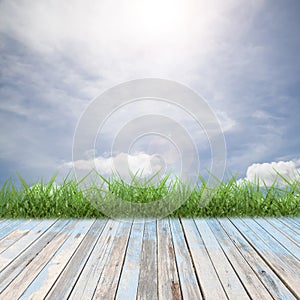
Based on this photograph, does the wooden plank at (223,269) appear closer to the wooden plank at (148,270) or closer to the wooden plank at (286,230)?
the wooden plank at (148,270)

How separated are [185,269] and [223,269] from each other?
23 cm

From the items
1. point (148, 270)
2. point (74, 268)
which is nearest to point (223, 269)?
point (148, 270)

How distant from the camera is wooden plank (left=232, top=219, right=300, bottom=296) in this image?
1.85 metres

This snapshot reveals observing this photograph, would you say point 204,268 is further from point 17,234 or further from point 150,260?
point 17,234

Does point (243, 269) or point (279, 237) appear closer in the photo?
point (243, 269)

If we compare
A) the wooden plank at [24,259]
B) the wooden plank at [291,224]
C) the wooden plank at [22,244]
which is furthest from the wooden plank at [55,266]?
the wooden plank at [291,224]

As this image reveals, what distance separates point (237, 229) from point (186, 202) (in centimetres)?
70

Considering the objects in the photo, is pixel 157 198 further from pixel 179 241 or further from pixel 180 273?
pixel 180 273

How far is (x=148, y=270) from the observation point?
1.96m

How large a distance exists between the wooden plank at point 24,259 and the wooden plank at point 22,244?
0.14 feet

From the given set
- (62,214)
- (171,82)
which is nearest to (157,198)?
(62,214)

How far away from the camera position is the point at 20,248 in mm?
2410

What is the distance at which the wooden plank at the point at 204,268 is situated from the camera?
1.69 m

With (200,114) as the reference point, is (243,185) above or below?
below
